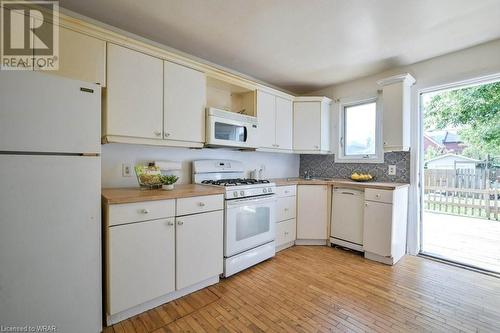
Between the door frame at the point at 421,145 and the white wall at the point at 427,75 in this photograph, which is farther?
the door frame at the point at 421,145

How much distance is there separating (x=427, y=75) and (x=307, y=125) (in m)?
1.53

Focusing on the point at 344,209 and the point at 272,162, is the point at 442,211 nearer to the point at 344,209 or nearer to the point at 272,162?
the point at 344,209

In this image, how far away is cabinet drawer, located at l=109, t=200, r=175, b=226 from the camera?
1.55m

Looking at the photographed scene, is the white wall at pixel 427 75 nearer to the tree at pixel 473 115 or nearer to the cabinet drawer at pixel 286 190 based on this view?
the tree at pixel 473 115

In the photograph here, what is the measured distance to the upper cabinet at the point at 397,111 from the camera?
2.69 m

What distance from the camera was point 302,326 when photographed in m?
1.58

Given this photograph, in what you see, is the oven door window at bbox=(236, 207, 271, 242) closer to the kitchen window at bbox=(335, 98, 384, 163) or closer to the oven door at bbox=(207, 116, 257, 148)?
the oven door at bbox=(207, 116, 257, 148)

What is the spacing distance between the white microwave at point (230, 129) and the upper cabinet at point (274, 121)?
7.4 inches

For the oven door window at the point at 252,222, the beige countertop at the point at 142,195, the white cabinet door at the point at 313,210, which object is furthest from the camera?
the white cabinet door at the point at 313,210

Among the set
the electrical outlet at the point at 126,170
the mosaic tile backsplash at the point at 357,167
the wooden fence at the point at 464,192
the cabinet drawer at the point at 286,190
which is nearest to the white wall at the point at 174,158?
the electrical outlet at the point at 126,170

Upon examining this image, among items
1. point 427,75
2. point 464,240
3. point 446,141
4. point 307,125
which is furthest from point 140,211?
point 446,141

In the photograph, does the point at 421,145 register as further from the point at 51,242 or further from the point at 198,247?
the point at 51,242

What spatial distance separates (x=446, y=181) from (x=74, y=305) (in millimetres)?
5662

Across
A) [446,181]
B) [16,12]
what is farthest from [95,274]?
[446,181]
